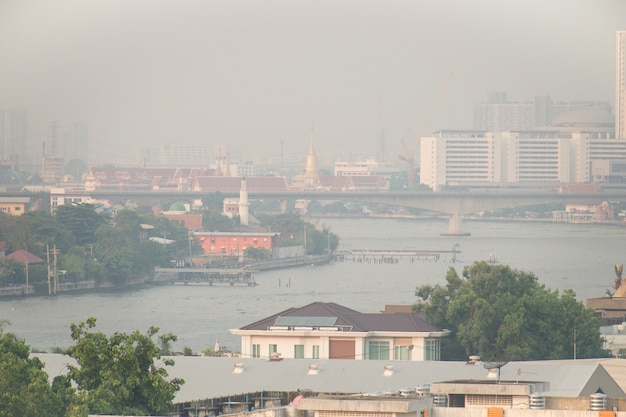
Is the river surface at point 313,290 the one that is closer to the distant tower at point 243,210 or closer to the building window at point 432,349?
the distant tower at point 243,210

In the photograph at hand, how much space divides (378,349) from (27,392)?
6.36m

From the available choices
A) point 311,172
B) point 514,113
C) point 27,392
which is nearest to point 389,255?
point 27,392

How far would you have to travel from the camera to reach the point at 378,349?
12.4 m

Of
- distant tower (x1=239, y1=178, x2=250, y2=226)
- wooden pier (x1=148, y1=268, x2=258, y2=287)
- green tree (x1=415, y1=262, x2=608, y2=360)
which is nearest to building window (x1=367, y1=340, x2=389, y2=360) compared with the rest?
green tree (x1=415, y1=262, x2=608, y2=360)

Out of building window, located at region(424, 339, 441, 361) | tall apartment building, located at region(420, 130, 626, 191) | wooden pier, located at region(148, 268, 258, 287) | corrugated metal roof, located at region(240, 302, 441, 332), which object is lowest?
wooden pier, located at region(148, 268, 258, 287)

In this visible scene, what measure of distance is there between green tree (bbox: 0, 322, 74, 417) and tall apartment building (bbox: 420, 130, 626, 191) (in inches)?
2862

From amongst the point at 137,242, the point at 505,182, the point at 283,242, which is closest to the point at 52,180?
the point at 505,182

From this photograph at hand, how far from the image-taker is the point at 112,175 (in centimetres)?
7919

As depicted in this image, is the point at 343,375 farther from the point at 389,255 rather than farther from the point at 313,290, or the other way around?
the point at 389,255

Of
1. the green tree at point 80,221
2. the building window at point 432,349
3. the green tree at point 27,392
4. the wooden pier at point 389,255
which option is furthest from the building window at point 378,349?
the wooden pier at point 389,255

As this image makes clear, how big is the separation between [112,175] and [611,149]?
20.9m

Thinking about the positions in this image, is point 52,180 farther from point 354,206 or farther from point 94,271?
point 94,271

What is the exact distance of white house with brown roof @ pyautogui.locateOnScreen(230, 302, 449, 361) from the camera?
12.3 metres

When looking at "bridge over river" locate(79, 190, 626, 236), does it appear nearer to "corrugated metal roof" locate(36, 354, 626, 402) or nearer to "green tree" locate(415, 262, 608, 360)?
"green tree" locate(415, 262, 608, 360)
